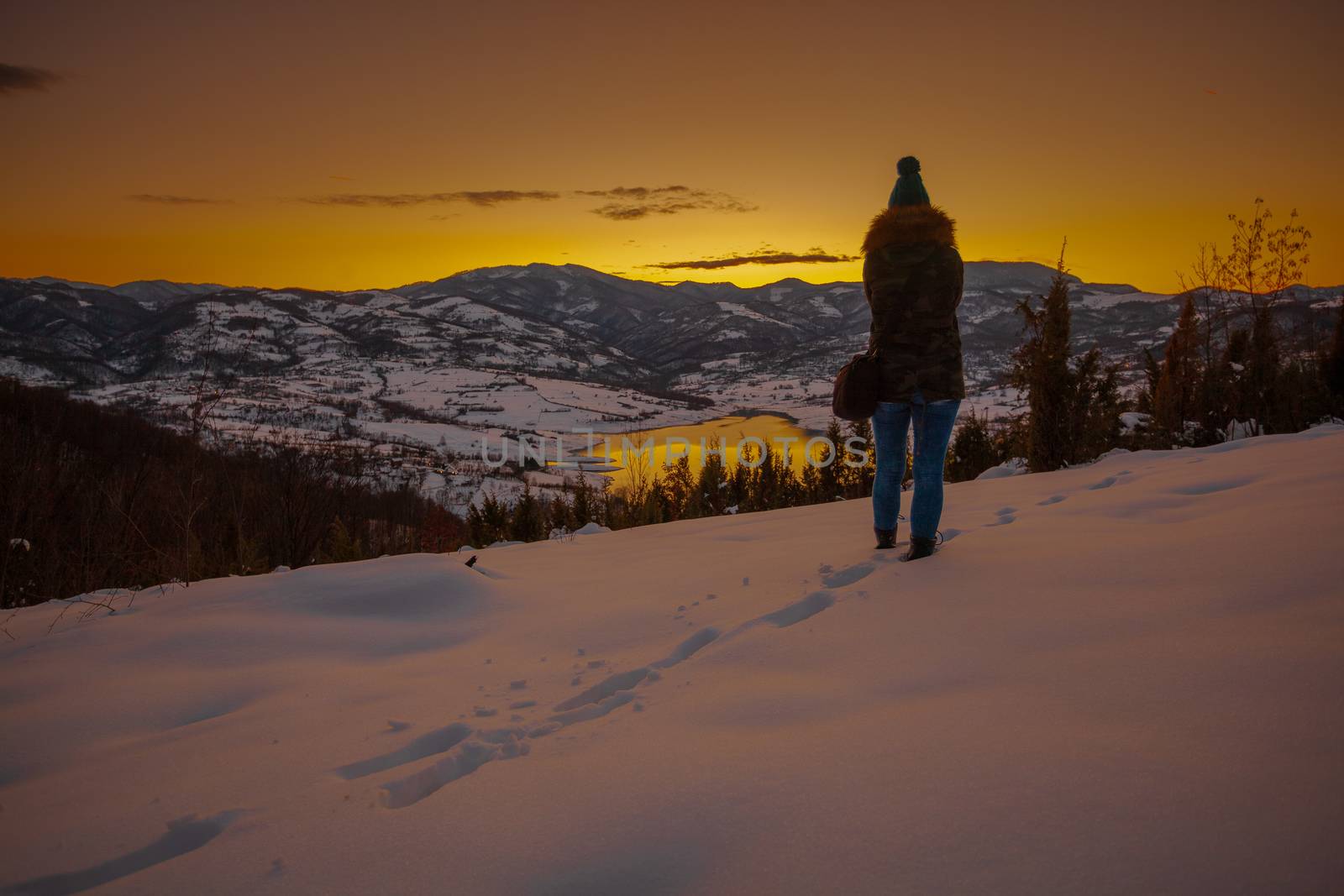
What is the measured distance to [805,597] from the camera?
273 centimetres

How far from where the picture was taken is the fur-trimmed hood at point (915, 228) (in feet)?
10.5

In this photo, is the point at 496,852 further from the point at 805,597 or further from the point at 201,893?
the point at 805,597

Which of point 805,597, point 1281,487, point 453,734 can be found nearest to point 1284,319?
point 1281,487

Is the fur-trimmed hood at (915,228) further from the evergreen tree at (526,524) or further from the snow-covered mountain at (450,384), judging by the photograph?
the snow-covered mountain at (450,384)

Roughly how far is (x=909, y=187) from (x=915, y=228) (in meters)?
0.34

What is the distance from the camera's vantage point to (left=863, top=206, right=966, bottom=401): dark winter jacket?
318cm

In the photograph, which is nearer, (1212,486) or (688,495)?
(1212,486)

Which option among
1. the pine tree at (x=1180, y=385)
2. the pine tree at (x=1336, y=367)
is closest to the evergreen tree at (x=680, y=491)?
the pine tree at (x=1180, y=385)

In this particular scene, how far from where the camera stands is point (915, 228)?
320cm

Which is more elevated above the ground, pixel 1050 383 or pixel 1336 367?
pixel 1336 367

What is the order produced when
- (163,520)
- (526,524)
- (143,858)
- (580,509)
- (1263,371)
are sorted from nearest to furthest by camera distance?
(143,858)
(1263,371)
(526,524)
(580,509)
(163,520)

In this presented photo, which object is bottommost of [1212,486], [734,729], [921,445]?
[734,729]

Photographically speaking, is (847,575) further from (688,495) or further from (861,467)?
(861,467)

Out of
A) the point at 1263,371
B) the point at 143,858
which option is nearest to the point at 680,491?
the point at 1263,371
